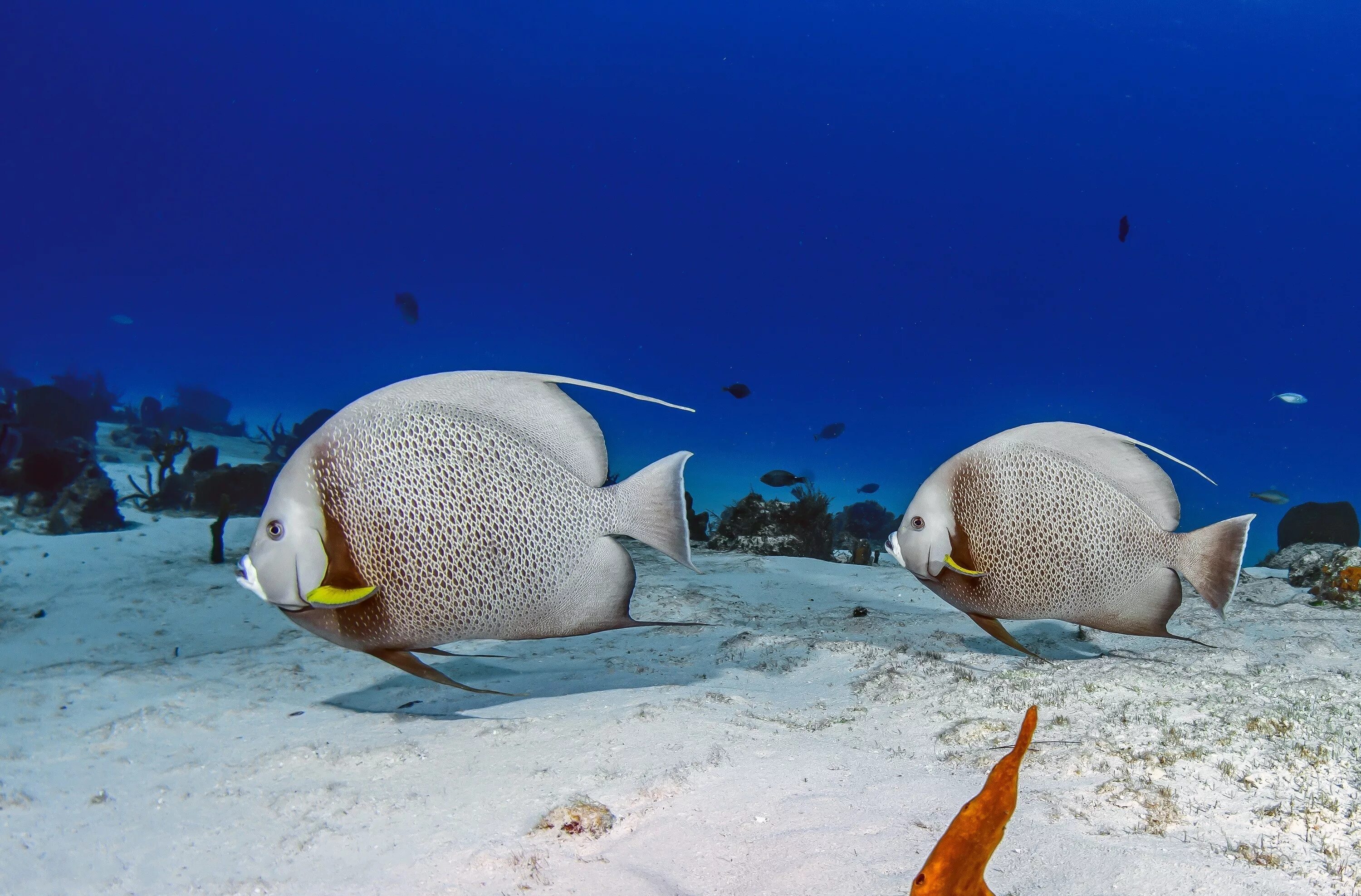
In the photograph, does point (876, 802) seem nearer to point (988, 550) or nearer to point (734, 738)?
point (734, 738)

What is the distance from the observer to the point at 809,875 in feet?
5.14

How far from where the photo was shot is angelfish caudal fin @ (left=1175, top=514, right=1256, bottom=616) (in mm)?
2195

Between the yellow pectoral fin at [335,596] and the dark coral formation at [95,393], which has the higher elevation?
the dark coral formation at [95,393]

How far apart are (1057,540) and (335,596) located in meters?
2.24

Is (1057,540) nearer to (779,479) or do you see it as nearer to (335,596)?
(335,596)

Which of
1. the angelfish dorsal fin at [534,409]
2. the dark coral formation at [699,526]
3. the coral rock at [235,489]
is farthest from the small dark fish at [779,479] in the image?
the angelfish dorsal fin at [534,409]

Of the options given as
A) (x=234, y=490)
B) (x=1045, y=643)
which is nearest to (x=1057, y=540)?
(x=1045, y=643)

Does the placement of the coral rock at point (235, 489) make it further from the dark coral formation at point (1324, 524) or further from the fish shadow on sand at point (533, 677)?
the dark coral formation at point (1324, 524)

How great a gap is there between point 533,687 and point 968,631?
8.27ft

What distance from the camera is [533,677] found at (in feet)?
11.2

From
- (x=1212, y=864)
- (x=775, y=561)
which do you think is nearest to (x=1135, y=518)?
(x=1212, y=864)

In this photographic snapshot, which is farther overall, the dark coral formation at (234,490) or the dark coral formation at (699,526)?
the dark coral formation at (699,526)

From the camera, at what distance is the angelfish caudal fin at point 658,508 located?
1868mm

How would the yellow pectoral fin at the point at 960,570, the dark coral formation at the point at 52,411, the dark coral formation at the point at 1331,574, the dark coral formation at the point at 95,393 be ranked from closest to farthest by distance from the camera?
1. the yellow pectoral fin at the point at 960,570
2. the dark coral formation at the point at 1331,574
3. the dark coral formation at the point at 52,411
4. the dark coral formation at the point at 95,393
